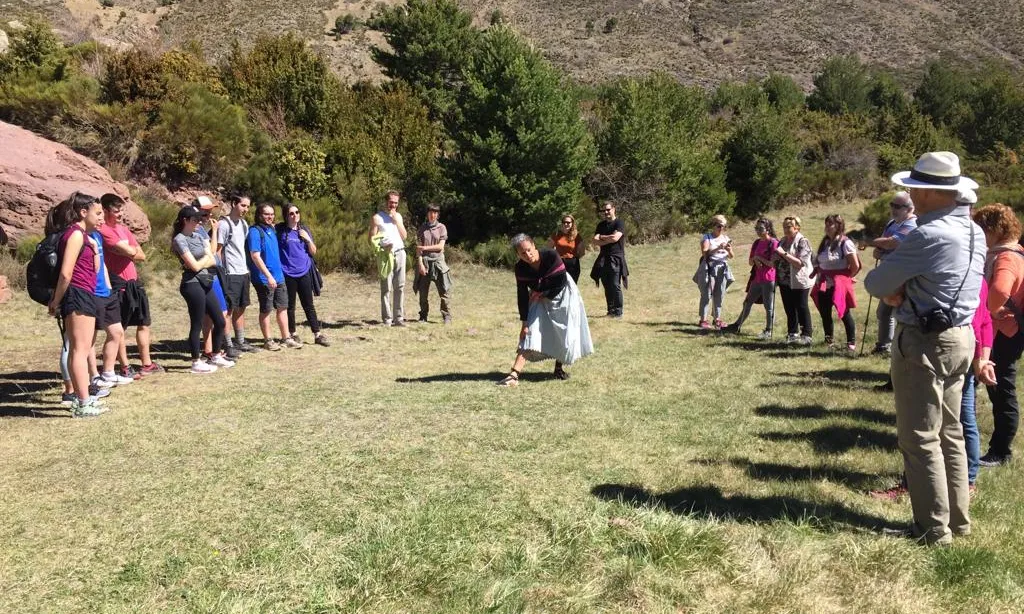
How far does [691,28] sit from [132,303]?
66144 mm

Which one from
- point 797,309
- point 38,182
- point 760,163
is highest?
point 760,163

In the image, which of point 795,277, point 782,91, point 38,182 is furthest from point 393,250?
point 782,91

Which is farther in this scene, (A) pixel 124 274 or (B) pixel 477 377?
(B) pixel 477 377

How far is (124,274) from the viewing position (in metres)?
6.72

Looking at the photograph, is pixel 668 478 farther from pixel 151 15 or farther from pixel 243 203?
pixel 151 15

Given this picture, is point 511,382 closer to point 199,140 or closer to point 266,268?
point 266,268

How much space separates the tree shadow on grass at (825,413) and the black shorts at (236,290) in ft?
18.4

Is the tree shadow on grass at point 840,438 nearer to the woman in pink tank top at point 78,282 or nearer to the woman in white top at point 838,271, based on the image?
the woman in white top at point 838,271

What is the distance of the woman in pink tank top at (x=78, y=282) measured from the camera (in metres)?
5.36

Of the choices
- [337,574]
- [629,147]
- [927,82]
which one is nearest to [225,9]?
[629,147]

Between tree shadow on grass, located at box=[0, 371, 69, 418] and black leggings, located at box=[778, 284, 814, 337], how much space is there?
25.7 feet

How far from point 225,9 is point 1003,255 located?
190 feet

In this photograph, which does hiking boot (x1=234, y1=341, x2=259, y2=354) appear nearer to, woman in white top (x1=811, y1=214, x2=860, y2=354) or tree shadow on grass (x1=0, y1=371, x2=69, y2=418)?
tree shadow on grass (x1=0, y1=371, x2=69, y2=418)

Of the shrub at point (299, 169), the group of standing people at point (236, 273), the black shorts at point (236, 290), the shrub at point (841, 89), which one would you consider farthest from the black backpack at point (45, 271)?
the shrub at point (841, 89)
